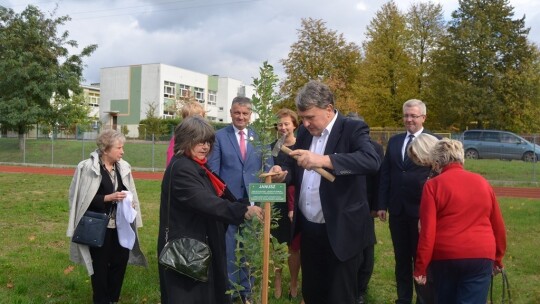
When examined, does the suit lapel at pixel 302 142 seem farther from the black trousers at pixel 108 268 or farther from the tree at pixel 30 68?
the tree at pixel 30 68

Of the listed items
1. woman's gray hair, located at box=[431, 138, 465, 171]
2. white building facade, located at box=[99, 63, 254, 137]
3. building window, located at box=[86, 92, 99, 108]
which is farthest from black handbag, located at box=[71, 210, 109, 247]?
building window, located at box=[86, 92, 99, 108]

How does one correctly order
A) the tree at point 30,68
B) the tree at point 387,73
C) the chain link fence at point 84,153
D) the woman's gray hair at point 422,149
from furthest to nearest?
1. the tree at point 387,73
2. the tree at point 30,68
3. the chain link fence at point 84,153
4. the woman's gray hair at point 422,149

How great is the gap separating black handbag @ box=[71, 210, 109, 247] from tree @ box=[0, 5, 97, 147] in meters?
24.5

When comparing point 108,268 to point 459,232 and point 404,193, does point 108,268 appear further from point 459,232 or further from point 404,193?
point 459,232

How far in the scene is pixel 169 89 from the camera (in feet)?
206

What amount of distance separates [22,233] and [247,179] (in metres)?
5.50

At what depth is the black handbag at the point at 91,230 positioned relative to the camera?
4.87 metres

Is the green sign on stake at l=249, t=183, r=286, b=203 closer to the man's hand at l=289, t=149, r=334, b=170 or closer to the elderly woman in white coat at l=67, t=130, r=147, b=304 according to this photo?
the man's hand at l=289, t=149, r=334, b=170

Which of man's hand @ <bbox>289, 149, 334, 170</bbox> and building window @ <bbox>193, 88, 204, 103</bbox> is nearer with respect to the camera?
man's hand @ <bbox>289, 149, 334, 170</bbox>

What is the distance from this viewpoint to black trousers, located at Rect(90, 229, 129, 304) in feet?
16.6

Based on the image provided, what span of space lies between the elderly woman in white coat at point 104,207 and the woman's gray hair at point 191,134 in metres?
1.91

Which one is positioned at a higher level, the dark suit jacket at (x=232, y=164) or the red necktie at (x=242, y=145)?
the red necktie at (x=242, y=145)

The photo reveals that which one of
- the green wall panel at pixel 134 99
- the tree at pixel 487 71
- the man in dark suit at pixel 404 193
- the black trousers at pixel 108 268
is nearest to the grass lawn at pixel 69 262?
the black trousers at pixel 108 268

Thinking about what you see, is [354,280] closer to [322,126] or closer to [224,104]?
[322,126]
